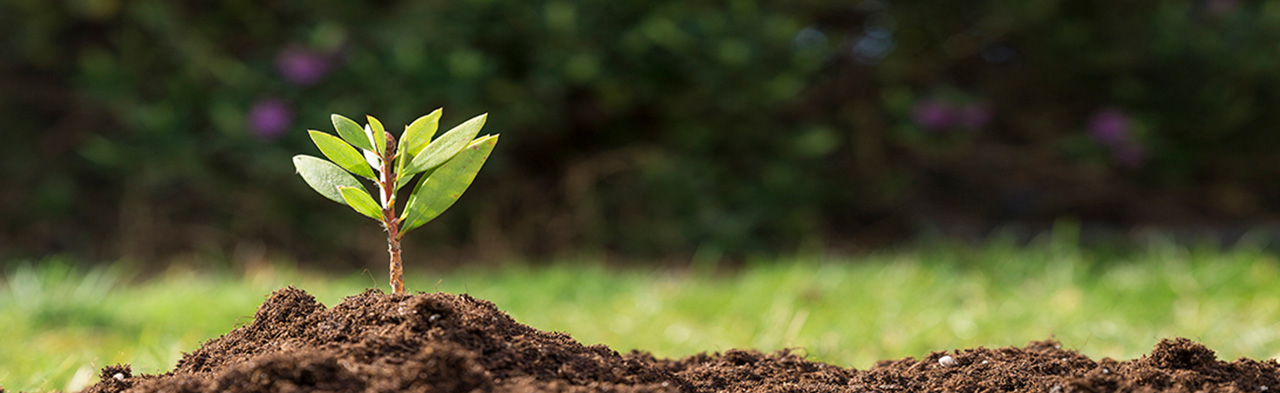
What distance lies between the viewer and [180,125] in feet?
14.2

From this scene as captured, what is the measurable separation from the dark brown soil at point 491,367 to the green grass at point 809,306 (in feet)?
1.02

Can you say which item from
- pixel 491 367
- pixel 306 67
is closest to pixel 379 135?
pixel 491 367

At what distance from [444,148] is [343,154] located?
0.13 m

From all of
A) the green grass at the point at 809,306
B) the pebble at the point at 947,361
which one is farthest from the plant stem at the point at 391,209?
the pebble at the point at 947,361

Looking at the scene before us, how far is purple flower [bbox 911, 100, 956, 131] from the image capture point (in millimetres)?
4371

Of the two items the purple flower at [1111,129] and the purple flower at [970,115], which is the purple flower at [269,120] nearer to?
the purple flower at [970,115]

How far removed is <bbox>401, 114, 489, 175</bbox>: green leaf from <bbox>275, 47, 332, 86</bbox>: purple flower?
3143 mm

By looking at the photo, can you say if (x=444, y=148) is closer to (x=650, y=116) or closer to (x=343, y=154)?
(x=343, y=154)

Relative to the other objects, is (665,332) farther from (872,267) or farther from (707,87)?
(707,87)

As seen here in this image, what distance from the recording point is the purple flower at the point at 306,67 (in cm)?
412

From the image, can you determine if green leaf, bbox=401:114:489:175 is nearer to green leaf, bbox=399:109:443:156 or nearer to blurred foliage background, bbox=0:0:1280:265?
green leaf, bbox=399:109:443:156

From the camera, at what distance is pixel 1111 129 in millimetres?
4555

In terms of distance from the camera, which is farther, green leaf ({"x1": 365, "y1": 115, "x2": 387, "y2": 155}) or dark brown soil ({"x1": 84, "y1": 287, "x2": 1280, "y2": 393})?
green leaf ({"x1": 365, "y1": 115, "x2": 387, "y2": 155})

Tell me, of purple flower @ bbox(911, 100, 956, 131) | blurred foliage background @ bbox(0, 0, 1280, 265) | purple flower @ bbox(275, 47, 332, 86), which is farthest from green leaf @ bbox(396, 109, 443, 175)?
purple flower @ bbox(911, 100, 956, 131)
